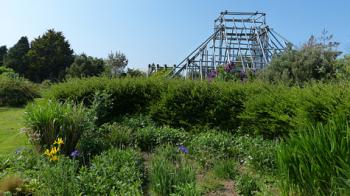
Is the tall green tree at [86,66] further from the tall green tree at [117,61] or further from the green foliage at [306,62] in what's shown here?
the green foliage at [306,62]

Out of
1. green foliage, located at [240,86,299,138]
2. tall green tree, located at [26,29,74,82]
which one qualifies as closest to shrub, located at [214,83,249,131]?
green foliage, located at [240,86,299,138]

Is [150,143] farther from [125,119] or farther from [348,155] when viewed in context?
[348,155]

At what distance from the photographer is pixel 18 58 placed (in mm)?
48875

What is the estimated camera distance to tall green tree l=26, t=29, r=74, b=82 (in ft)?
155

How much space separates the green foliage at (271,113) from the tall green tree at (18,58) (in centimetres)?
4411

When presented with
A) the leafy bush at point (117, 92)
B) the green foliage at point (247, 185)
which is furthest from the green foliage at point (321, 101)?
the leafy bush at point (117, 92)

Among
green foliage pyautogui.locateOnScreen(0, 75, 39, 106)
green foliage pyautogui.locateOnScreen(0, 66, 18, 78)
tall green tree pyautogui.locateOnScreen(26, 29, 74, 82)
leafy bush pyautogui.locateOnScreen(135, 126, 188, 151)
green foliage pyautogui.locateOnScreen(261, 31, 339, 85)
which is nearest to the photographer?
leafy bush pyautogui.locateOnScreen(135, 126, 188, 151)

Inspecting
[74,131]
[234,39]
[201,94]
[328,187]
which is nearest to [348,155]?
[328,187]

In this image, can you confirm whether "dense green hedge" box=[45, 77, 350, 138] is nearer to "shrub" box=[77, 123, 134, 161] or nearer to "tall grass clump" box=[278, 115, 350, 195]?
"shrub" box=[77, 123, 134, 161]

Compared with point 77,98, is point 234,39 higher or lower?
higher

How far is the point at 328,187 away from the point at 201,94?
5.75 meters

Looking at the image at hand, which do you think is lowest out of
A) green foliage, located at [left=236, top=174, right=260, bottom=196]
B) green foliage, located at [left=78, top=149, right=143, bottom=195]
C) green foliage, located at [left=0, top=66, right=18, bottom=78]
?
green foliage, located at [left=236, top=174, right=260, bottom=196]

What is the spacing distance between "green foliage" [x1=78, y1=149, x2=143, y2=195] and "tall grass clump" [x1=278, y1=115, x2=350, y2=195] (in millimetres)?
1463

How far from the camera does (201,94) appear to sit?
9.26 m
